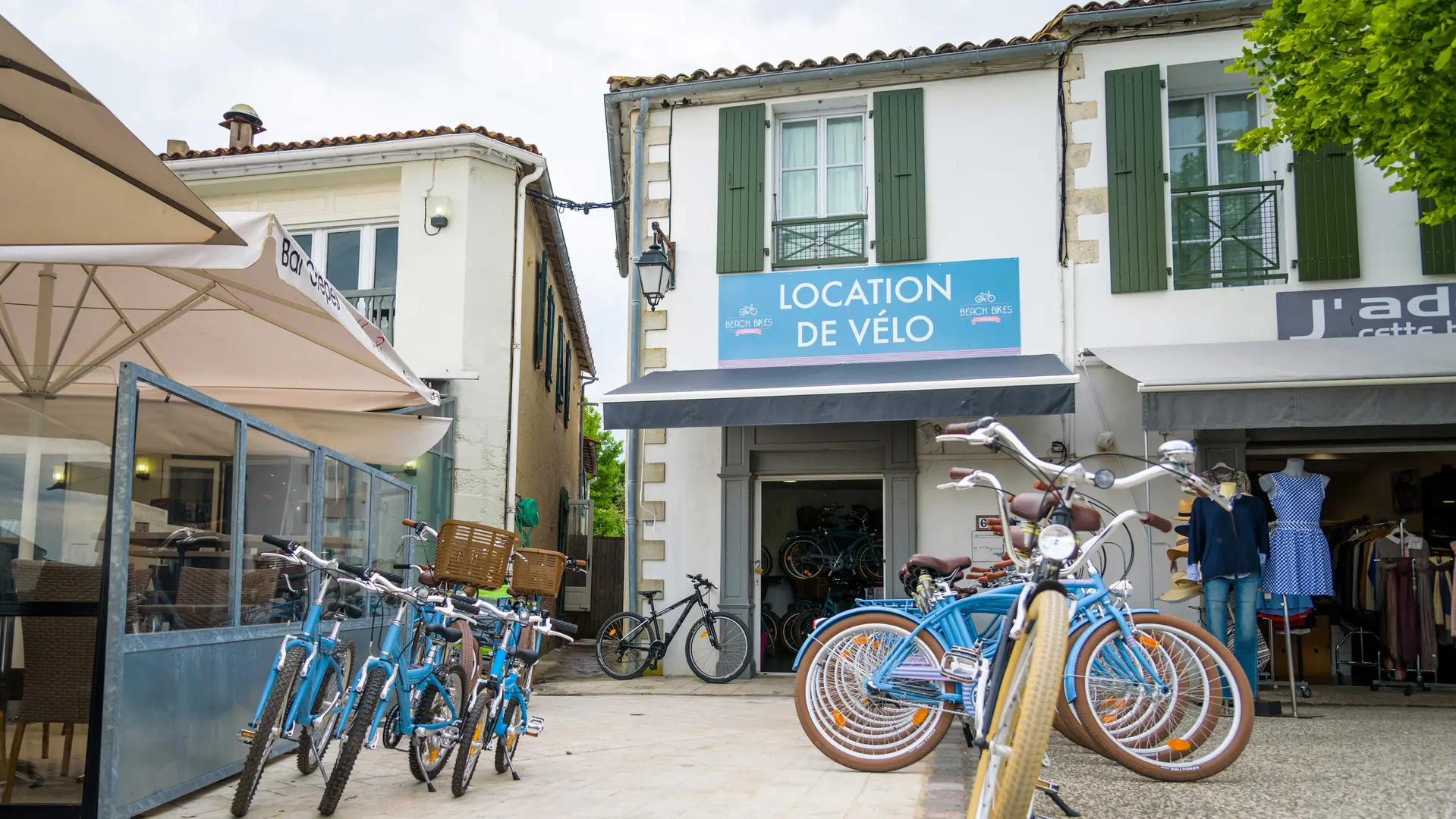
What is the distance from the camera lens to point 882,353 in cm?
1041

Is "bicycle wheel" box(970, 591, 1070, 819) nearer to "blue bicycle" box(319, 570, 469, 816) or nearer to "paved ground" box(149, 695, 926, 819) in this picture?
"paved ground" box(149, 695, 926, 819)

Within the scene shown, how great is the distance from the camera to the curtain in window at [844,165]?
11062mm

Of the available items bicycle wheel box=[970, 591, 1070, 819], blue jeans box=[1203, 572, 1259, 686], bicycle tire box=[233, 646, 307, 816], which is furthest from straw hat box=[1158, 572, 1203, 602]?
bicycle tire box=[233, 646, 307, 816]

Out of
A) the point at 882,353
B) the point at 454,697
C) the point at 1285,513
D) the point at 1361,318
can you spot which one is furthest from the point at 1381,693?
the point at 454,697

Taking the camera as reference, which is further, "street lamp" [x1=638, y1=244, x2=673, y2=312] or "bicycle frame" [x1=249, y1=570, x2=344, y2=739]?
"street lamp" [x1=638, y1=244, x2=673, y2=312]

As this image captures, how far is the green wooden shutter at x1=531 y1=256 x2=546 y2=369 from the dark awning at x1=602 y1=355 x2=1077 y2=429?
4507 mm

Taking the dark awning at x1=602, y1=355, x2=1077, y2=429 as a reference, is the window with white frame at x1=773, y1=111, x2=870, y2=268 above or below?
above

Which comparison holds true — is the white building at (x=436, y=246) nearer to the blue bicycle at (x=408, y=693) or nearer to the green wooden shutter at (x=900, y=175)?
the green wooden shutter at (x=900, y=175)

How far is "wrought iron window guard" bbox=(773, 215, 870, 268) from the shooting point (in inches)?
427

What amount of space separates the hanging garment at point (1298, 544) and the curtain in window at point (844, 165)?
463 centimetres

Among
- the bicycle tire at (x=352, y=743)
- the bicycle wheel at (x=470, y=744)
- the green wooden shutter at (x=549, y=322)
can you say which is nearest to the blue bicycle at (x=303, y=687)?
the bicycle tire at (x=352, y=743)

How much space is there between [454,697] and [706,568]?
590 cm

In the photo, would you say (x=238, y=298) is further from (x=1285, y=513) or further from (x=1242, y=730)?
(x=1285, y=513)

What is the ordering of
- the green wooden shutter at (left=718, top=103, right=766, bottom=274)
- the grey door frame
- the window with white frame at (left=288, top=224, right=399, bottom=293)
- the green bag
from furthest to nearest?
1. the green bag
2. the window with white frame at (left=288, top=224, right=399, bottom=293)
3. the green wooden shutter at (left=718, top=103, right=766, bottom=274)
4. the grey door frame
